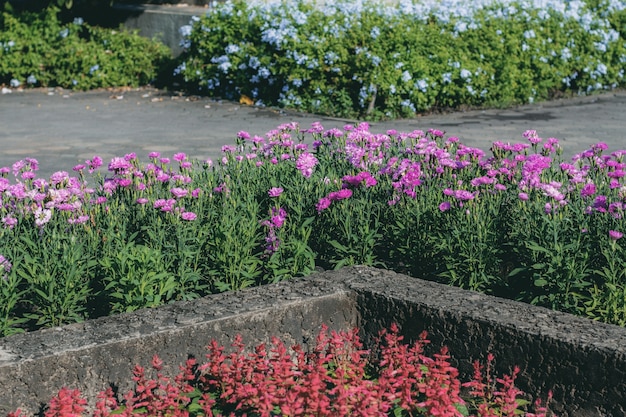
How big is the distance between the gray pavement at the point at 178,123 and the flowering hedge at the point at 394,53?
30 cm

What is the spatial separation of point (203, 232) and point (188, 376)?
99cm

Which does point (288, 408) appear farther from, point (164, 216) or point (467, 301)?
point (164, 216)

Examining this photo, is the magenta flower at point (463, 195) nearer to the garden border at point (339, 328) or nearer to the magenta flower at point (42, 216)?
the garden border at point (339, 328)

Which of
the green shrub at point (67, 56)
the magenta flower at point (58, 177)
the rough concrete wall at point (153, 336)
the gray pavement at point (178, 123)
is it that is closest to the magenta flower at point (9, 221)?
the magenta flower at point (58, 177)

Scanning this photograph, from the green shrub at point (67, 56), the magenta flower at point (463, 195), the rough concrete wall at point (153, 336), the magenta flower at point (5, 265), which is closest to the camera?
the rough concrete wall at point (153, 336)

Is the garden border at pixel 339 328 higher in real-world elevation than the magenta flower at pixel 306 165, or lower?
lower

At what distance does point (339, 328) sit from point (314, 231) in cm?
81

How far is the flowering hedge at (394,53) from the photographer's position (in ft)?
34.7

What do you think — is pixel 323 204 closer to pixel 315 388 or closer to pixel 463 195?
pixel 463 195

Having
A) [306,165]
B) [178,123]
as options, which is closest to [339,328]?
[306,165]

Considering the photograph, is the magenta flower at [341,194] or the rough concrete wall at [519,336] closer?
the rough concrete wall at [519,336]

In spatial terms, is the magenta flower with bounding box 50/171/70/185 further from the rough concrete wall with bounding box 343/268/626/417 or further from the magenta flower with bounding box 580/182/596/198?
the magenta flower with bounding box 580/182/596/198

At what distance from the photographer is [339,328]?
12.8 ft

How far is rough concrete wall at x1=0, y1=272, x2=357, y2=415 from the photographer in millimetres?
3264
